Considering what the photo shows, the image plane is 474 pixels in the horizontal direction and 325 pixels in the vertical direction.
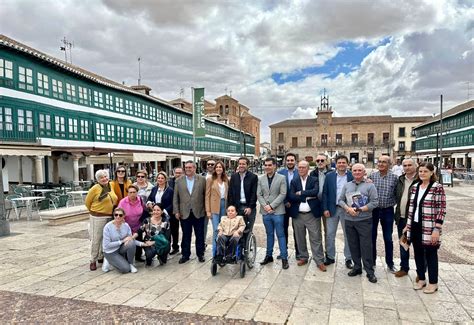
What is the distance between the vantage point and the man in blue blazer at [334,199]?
16.3ft

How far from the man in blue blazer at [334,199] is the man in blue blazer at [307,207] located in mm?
154

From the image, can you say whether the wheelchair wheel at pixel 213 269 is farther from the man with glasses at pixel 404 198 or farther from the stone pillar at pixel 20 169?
the stone pillar at pixel 20 169

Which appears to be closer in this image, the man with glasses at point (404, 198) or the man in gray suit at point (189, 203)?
the man with glasses at point (404, 198)

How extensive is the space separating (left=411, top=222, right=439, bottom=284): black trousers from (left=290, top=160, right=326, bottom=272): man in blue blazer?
130cm

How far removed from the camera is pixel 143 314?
358 centimetres

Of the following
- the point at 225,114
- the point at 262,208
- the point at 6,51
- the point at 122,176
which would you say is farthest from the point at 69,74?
the point at 225,114

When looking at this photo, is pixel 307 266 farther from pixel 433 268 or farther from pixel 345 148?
pixel 345 148

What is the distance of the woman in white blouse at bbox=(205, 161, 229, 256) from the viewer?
17.4ft

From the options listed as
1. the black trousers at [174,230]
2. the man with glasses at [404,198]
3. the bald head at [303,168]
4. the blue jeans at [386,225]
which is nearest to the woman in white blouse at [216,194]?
the black trousers at [174,230]

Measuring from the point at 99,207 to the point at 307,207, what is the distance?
3.31 metres

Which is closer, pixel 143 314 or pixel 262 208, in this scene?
pixel 143 314

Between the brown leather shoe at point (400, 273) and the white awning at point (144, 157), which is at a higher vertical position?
the white awning at point (144, 157)

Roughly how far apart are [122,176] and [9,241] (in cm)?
365

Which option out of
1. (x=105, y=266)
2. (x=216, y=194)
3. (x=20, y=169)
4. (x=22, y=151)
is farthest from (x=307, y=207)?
(x=20, y=169)
